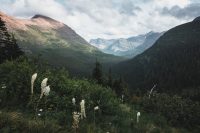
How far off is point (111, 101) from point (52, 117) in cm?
695

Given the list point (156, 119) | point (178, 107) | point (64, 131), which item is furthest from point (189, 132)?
point (64, 131)

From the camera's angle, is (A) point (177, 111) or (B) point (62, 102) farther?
(A) point (177, 111)

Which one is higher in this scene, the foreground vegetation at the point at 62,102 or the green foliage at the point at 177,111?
the foreground vegetation at the point at 62,102

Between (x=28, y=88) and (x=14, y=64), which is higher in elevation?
(x=14, y=64)

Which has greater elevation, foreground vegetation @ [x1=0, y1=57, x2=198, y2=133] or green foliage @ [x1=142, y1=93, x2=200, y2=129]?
foreground vegetation @ [x1=0, y1=57, x2=198, y2=133]

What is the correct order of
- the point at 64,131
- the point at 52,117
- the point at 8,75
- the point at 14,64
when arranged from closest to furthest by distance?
the point at 64,131
the point at 52,117
the point at 8,75
the point at 14,64

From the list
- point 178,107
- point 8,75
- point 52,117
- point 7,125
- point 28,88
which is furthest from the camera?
point 178,107

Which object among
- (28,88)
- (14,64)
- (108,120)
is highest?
(14,64)

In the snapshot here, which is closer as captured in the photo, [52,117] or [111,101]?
[52,117]

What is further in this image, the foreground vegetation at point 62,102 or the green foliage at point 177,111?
the green foliage at point 177,111

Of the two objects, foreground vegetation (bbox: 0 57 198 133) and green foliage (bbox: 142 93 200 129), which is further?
green foliage (bbox: 142 93 200 129)

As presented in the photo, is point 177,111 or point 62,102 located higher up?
point 62,102

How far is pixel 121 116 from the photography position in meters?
20.6

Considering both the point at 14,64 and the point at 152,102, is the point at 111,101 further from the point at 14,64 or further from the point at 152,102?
the point at 152,102
